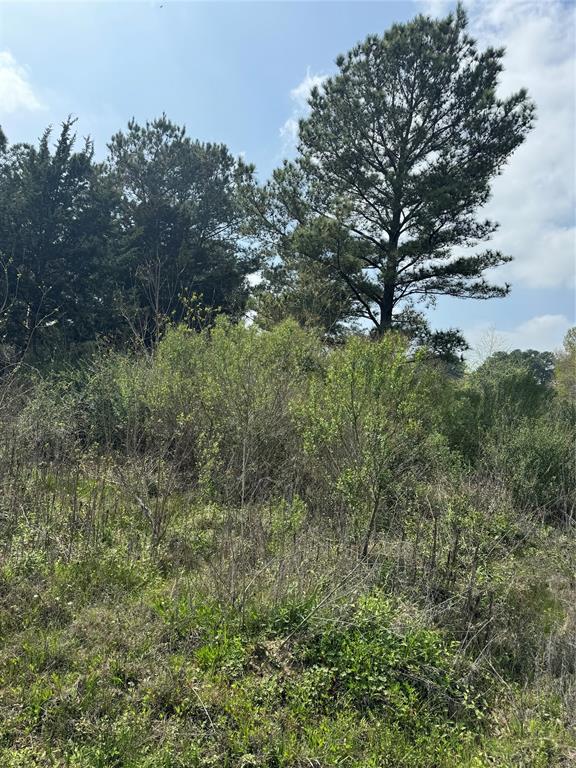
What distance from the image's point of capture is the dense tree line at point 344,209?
40.3 feet

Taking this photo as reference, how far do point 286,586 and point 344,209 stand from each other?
11.3 metres

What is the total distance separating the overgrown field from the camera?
2566 mm

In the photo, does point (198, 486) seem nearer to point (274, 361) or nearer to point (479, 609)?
point (274, 361)

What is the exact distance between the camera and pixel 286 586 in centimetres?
348

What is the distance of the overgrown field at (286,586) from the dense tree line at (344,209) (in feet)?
18.7

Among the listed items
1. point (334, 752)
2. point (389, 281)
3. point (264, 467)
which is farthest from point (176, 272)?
point (334, 752)

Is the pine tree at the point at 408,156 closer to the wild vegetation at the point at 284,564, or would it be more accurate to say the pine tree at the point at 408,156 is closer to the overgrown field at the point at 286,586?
the wild vegetation at the point at 284,564

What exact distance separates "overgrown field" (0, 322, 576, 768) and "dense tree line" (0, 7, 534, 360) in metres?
5.69

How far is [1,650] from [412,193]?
43.4ft

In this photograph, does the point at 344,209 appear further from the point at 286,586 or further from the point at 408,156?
the point at 286,586

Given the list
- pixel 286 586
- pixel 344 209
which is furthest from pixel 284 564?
pixel 344 209

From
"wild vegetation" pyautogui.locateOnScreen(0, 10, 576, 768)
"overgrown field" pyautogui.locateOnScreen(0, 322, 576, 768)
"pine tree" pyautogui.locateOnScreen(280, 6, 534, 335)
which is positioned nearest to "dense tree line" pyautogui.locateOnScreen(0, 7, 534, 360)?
"pine tree" pyautogui.locateOnScreen(280, 6, 534, 335)

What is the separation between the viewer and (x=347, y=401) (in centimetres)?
489

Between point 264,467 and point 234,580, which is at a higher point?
point 264,467
